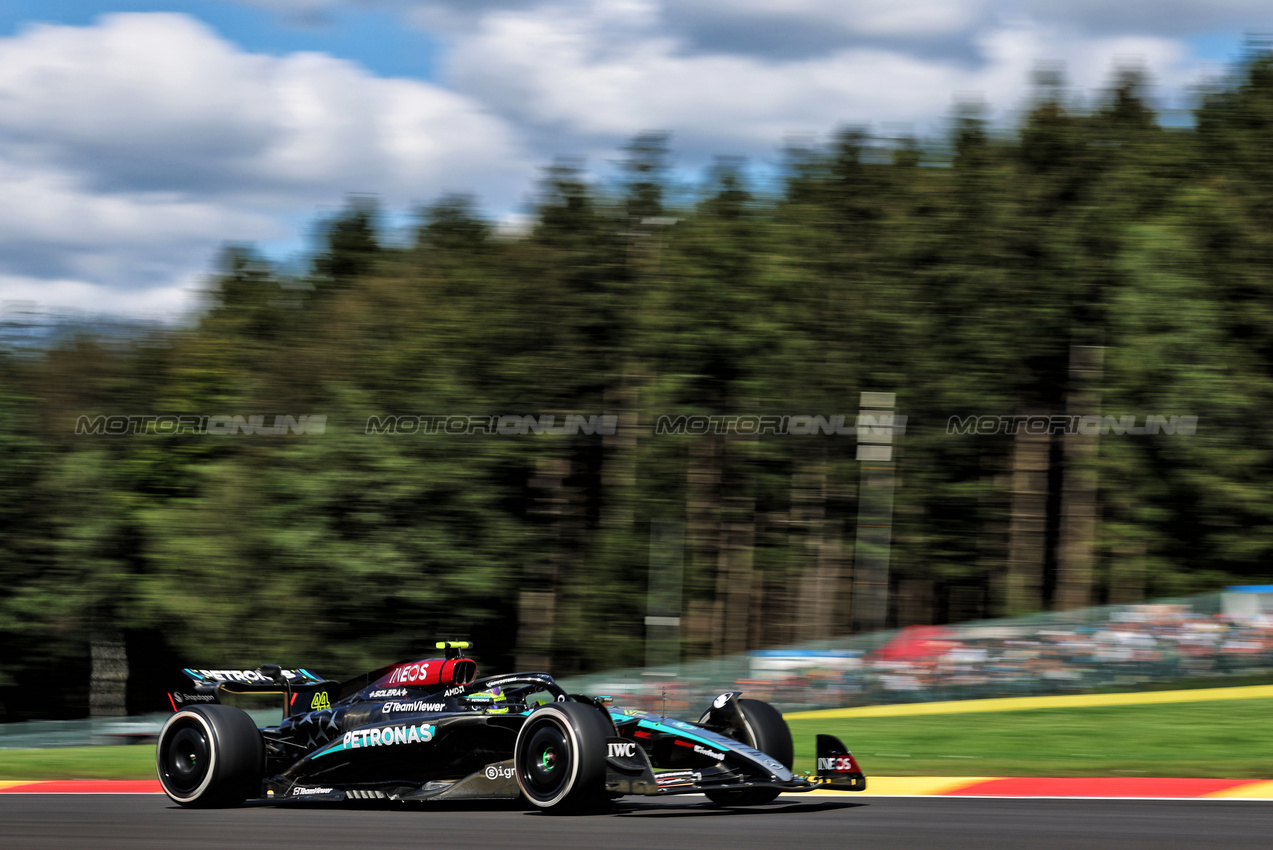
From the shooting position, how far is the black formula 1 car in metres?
8.76

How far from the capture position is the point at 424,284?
36.2 metres

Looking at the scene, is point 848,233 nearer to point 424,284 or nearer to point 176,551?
point 424,284

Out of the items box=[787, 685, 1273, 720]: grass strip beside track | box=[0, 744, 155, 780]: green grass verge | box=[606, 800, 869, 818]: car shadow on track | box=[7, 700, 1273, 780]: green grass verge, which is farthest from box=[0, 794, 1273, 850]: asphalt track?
box=[787, 685, 1273, 720]: grass strip beside track

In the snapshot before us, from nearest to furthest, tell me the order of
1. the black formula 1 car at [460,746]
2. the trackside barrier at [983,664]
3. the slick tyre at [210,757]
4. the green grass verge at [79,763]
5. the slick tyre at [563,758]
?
the slick tyre at [563,758], the black formula 1 car at [460,746], the slick tyre at [210,757], the green grass verge at [79,763], the trackside barrier at [983,664]

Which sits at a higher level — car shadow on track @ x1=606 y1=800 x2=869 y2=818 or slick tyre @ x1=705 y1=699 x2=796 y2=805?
slick tyre @ x1=705 y1=699 x2=796 y2=805

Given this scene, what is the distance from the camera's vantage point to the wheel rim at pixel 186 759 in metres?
10.1

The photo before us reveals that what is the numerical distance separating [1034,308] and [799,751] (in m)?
18.9

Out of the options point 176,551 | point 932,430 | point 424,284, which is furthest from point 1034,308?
point 176,551

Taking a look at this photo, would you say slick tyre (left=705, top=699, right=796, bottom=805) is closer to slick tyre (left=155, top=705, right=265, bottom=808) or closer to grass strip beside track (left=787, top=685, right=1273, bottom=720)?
slick tyre (left=155, top=705, right=265, bottom=808)

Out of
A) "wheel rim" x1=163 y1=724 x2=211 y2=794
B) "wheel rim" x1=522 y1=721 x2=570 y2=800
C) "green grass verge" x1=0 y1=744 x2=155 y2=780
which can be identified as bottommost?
"green grass verge" x1=0 y1=744 x2=155 y2=780

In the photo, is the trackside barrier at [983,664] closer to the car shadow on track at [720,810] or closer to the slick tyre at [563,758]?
the car shadow on track at [720,810]

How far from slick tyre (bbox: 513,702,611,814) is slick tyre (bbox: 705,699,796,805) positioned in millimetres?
1034

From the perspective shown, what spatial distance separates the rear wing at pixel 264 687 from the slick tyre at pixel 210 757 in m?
0.30

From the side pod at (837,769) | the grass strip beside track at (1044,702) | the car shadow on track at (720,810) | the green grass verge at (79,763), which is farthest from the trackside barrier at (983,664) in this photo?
the side pod at (837,769)
